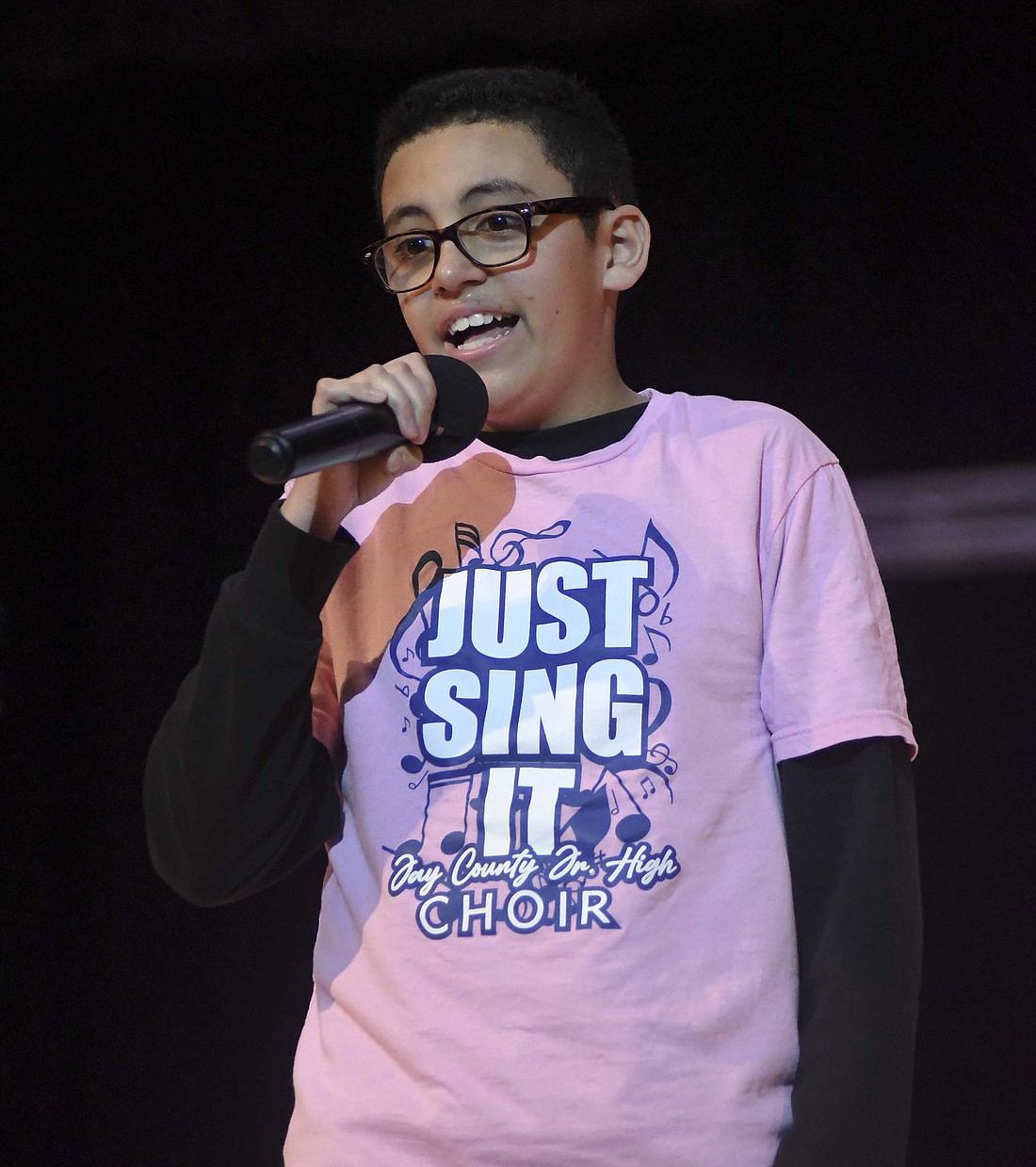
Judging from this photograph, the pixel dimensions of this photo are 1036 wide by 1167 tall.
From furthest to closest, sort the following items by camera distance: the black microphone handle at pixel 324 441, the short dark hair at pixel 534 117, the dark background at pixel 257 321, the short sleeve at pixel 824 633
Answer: the dark background at pixel 257 321, the short dark hair at pixel 534 117, the short sleeve at pixel 824 633, the black microphone handle at pixel 324 441

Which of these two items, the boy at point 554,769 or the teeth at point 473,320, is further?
the teeth at point 473,320

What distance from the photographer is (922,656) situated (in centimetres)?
167

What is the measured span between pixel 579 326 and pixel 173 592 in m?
1.08

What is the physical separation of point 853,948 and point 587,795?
0.21 meters

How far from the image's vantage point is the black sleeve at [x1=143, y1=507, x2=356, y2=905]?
3.18 feet

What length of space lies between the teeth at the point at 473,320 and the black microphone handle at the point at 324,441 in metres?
0.19

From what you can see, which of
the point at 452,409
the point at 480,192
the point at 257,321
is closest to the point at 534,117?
the point at 480,192

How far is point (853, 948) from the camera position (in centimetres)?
91

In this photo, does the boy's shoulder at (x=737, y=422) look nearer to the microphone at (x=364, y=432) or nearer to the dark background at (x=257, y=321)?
the microphone at (x=364, y=432)

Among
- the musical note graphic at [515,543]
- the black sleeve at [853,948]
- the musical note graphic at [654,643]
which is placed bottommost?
the black sleeve at [853,948]

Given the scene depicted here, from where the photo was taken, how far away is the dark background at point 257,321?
169 centimetres

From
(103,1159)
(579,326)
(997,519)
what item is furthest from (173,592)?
(997,519)

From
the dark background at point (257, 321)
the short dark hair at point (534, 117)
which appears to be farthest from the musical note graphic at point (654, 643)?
the dark background at point (257, 321)

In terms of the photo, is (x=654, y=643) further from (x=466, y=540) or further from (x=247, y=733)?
(x=247, y=733)
